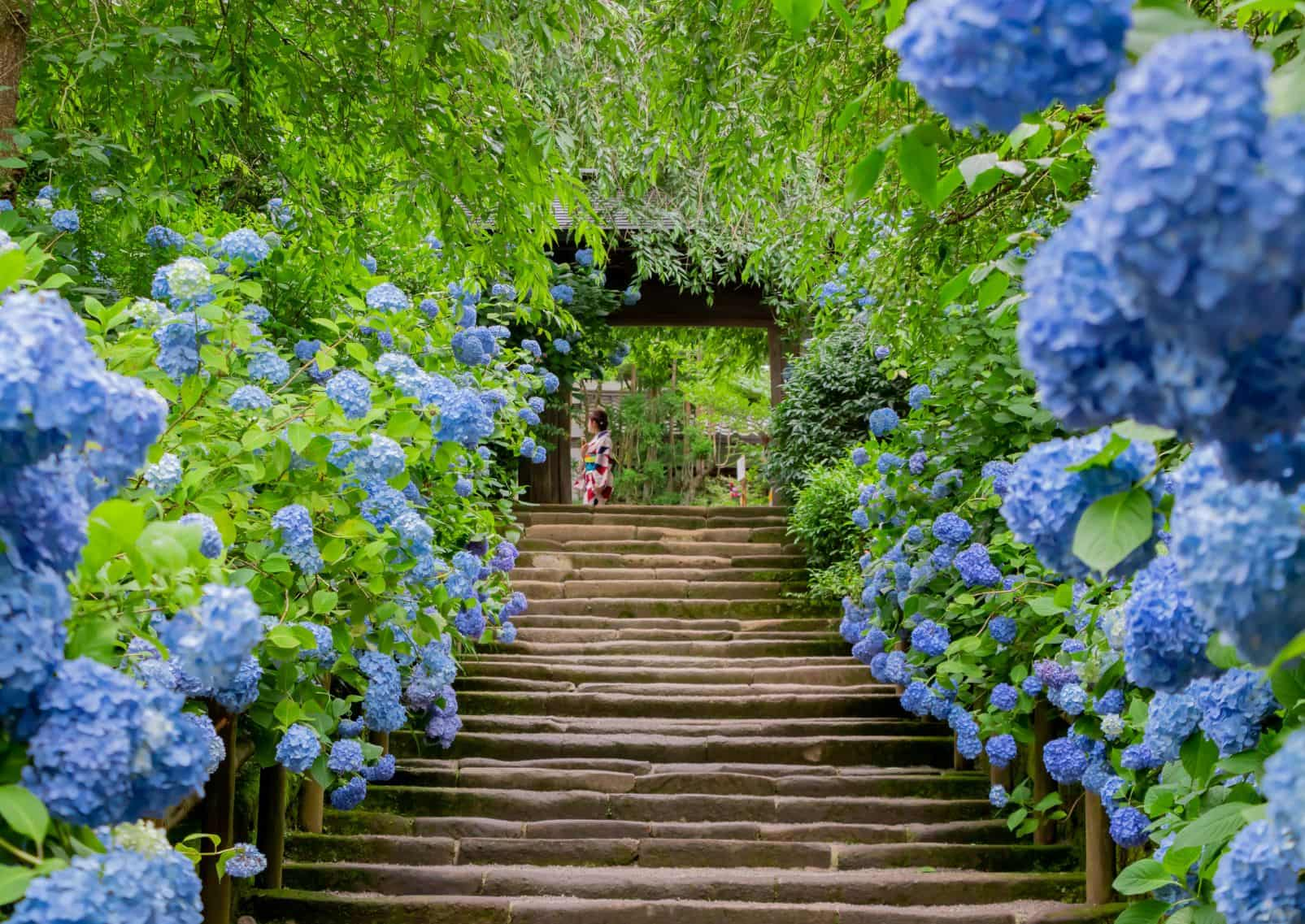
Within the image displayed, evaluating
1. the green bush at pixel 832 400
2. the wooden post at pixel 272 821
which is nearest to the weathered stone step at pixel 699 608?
the green bush at pixel 832 400

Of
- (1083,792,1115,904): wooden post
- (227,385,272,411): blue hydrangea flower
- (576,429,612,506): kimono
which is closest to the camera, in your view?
(227,385,272,411): blue hydrangea flower

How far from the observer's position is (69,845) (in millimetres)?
1224

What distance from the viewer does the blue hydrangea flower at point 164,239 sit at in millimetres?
4312

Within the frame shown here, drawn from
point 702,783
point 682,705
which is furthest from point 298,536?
point 682,705

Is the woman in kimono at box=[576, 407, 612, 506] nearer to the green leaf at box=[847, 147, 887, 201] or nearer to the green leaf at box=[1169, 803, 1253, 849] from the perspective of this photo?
the green leaf at box=[1169, 803, 1253, 849]

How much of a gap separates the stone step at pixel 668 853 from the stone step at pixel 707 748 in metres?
1.03

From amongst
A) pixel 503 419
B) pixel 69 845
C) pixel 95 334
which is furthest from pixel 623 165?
pixel 69 845

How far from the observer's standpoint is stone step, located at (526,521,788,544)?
409 inches

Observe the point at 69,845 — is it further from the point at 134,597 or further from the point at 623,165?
the point at 623,165

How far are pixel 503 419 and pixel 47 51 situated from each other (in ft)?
8.42

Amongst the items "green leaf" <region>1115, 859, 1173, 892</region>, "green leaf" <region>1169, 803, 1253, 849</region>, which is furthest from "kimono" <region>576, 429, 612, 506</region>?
"green leaf" <region>1169, 803, 1253, 849</region>

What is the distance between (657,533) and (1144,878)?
8.24 m

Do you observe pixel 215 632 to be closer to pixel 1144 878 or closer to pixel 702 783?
pixel 1144 878

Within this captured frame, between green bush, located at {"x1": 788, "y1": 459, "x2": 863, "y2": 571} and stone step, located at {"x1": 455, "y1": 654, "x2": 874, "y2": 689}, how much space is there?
0.93 meters
